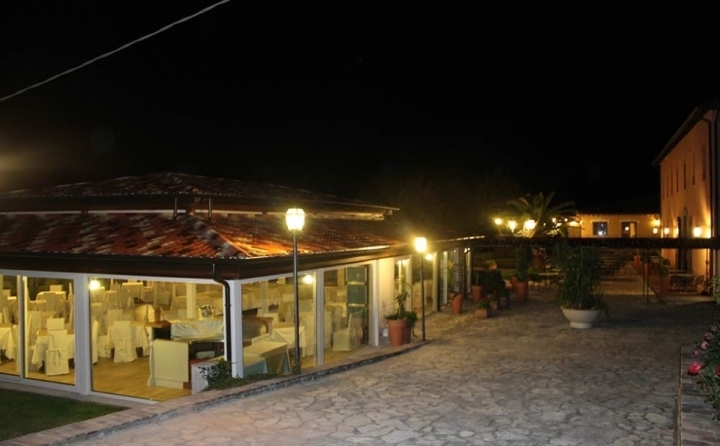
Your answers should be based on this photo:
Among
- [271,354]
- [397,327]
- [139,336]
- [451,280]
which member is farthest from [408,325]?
[451,280]

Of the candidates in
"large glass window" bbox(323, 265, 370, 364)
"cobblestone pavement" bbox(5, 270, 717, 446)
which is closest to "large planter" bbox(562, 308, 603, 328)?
"cobblestone pavement" bbox(5, 270, 717, 446)

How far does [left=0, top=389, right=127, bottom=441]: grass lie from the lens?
8.39 m

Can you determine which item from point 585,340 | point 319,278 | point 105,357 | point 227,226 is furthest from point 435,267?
point 105,357

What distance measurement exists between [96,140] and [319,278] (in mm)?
29643

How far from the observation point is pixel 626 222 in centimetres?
4766

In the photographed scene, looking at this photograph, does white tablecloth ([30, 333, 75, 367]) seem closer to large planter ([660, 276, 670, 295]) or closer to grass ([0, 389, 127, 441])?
grass ([0, 389, 127, 441])

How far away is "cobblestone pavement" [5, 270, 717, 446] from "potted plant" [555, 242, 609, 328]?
4.40 ft

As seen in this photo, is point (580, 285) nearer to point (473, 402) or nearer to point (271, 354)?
point (473, 402)

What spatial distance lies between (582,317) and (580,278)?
1013 mm

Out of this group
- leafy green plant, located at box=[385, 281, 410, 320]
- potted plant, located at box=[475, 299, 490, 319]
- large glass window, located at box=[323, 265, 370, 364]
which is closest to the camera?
large glass window, located at box=[323, 265, 370, 364]

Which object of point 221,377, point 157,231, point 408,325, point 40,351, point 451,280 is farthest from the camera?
point 451,280

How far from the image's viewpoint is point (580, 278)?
1609cm

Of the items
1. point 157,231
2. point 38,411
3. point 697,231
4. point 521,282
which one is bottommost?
point 38,411

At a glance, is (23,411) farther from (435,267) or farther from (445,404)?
(435,267)
